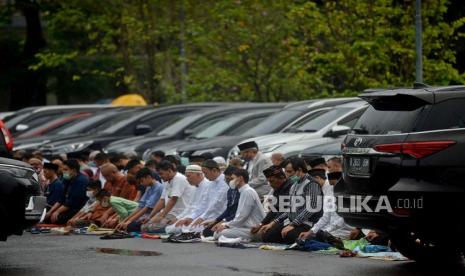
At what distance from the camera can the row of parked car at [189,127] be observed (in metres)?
22.2

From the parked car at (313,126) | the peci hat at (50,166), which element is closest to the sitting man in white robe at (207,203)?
the parked car at (313,126)

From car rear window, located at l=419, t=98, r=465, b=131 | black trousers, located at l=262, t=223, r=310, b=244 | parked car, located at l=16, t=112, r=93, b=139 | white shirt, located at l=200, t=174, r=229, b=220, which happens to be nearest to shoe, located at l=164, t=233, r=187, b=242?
white shirt, located at l=200, t=174, r=229, b=220

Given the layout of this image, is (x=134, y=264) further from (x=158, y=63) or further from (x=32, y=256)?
(x=158, y=63)

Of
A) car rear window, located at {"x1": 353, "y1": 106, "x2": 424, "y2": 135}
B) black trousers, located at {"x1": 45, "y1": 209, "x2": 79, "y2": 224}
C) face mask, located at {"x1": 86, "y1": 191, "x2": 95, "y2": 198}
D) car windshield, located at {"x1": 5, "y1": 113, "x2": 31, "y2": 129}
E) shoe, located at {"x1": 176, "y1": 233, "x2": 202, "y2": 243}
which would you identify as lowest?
black trousers, located at {"x1": 45, "y1": 209, "x2": 79, "y2": 224}

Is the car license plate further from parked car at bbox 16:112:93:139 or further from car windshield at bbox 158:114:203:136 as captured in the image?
parked car at bbox 16:112:93:139

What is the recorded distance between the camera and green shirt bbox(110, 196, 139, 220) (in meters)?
20.0

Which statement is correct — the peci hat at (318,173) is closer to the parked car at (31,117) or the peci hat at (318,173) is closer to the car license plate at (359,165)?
the car license plate at (359,165)

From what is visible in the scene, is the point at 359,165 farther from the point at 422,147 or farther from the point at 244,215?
the point at 244,215

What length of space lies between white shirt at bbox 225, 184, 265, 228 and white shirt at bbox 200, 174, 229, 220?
3.46ft

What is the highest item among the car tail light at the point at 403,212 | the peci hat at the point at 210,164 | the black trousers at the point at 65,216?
the car tail light at the point at 403,212

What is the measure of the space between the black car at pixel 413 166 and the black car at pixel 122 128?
48.5 feet

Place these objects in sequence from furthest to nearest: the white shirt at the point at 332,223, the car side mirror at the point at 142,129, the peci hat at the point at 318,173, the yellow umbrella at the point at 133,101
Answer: the yellow umbrella at the point at 133,101, the car side mirror at the point at 142,129, the peci hat at the point at 318,173, the white shirt at the point at 332,223

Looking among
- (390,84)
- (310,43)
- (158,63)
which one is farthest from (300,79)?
(158,63)

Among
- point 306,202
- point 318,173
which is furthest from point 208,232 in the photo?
point 306,202
